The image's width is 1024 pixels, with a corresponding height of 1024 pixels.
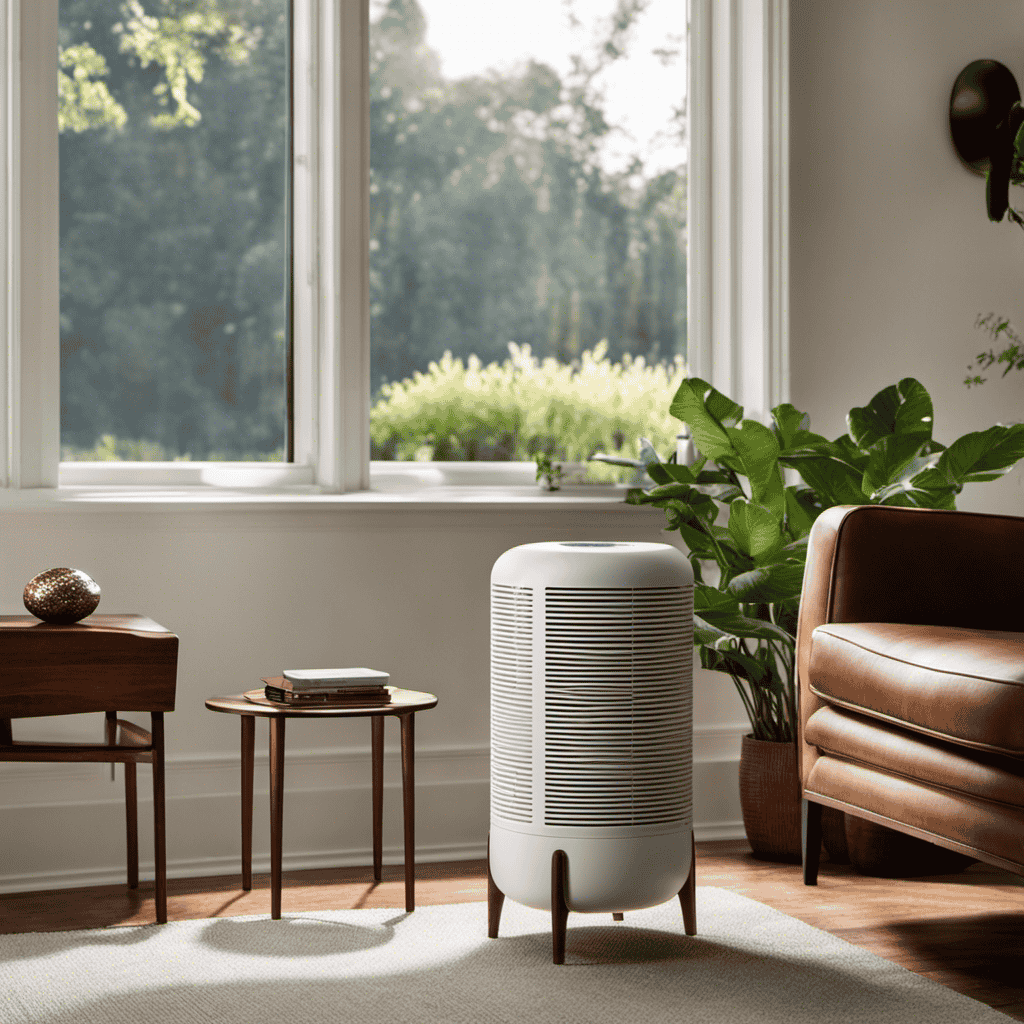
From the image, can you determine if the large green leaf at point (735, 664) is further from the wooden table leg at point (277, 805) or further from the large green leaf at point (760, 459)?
the wooden table leg at point (277, 805)

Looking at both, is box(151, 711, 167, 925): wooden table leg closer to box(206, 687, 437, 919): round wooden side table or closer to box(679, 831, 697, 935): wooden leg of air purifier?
box(206, 687, 437, 919): round wooden side table

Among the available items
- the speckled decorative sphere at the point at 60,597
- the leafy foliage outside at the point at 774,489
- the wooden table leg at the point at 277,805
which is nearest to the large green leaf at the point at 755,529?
the leafy foliage outside at the point at 774,489

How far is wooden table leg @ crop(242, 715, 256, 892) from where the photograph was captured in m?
2.81

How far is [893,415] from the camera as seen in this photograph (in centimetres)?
297

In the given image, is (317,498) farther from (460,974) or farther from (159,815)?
(460,974)

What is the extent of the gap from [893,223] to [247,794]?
2.33 meters

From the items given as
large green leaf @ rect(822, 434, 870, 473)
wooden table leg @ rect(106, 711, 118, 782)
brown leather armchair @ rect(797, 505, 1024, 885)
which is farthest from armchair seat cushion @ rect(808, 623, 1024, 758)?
wooden table leg @ rect(106, 711, 118, 782)

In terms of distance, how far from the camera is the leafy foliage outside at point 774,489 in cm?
287

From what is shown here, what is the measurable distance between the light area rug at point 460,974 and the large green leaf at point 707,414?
1066mm

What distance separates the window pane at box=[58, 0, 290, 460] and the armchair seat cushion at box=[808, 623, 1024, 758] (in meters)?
1.61

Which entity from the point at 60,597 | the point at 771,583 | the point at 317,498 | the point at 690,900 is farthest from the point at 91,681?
the point at 771,583

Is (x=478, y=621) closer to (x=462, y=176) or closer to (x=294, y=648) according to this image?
(x=294, y=648)

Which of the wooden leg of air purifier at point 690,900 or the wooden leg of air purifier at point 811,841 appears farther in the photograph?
the wooden leg of air purifier at point 811,841

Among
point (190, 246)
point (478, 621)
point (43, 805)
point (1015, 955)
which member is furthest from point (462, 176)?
point (1015, 955)
